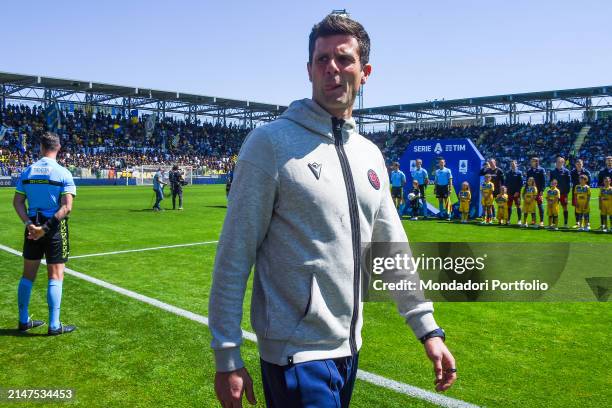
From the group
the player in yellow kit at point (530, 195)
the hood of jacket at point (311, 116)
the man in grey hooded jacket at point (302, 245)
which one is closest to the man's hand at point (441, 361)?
the man in grey hooded jacket at point (302, 245)

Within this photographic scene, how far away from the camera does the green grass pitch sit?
3.73 m

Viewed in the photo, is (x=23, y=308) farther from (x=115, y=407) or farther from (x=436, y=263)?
(x=436, y=263)

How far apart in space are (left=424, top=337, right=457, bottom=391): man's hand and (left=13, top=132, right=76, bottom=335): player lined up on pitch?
4289 millimetres

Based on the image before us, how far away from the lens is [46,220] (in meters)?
5.11

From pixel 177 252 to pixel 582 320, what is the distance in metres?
7.10

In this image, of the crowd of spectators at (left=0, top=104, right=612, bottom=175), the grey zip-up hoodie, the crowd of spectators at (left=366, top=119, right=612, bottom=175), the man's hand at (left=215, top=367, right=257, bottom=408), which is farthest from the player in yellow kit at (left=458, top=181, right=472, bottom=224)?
the crowd of spectators at (left=0, top=104, right=612, bottom=175)

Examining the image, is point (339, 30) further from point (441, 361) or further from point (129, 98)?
point (129, 98)

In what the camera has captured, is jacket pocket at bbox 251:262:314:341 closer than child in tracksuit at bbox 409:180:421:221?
Yes

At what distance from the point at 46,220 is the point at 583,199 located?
44.8 feet

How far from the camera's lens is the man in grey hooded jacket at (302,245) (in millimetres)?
1737

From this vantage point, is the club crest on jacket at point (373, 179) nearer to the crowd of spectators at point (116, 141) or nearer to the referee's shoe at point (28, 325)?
the referee's shoe at point (28, 325)

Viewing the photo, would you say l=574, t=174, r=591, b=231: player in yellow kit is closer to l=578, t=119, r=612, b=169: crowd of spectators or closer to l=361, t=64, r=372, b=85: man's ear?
l=361, t=64, r=372, b=85: man's ear

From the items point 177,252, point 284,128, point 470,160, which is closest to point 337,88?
point 284,128

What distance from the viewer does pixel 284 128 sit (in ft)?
6.04
